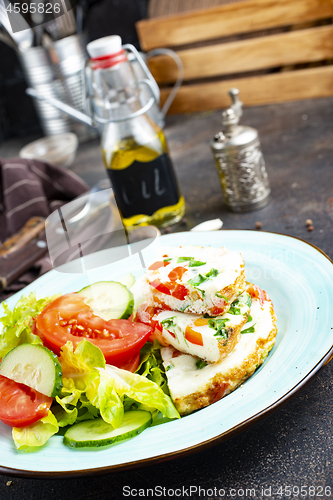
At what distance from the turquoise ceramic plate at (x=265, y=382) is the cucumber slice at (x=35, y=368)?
0.28ft

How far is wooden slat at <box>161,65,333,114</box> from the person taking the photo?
2.39 meters

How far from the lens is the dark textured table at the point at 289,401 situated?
2.47 ft

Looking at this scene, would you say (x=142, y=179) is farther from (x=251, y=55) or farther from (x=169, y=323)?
(x=251, y=55)

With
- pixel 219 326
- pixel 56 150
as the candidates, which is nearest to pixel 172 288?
pixel 219 326

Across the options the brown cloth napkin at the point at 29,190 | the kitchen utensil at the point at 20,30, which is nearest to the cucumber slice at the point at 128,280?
the brown cloth napkin at the point at 29,190

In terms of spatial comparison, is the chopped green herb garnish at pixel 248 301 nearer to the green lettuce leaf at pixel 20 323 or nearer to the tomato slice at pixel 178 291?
the tomato slice at pixel 178 291

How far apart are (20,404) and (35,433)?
60 millimetres

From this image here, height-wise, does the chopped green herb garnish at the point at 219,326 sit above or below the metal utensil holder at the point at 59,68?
below

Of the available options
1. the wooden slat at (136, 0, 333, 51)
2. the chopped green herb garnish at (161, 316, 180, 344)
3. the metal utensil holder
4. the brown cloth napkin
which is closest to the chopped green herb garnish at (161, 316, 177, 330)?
the chopped green herb garnish at (161, 316, 180, 344)

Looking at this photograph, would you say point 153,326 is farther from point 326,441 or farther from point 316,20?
point 316,20

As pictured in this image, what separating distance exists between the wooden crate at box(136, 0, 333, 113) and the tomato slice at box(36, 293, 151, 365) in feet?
6.34

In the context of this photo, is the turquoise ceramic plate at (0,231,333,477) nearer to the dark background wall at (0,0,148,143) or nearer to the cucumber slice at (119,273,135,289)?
the cucumber slice at (119,273,135,289)

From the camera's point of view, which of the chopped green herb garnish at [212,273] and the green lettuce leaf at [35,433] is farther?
the chopped green herb garnish at [212,273]

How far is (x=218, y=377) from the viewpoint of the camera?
0.82 meters
